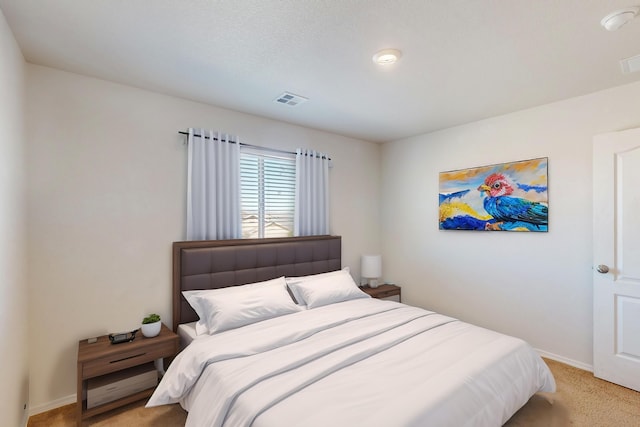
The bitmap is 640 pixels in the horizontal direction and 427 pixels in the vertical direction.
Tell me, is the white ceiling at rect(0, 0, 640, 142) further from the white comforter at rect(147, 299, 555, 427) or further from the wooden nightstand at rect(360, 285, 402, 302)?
the wooden nightstand at rect(360, 285, 402, 302)

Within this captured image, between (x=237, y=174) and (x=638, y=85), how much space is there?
11.7 ft

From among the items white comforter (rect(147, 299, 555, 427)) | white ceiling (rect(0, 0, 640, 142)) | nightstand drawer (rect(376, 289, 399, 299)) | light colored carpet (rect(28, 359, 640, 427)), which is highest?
white ceiling (rect(0, 0, 640, 142))

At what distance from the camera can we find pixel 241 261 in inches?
119

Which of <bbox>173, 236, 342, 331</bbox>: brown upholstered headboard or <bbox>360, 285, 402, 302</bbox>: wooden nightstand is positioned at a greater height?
<bbox>173, 236, 342, 331</bbox>: brown upholstered headboard

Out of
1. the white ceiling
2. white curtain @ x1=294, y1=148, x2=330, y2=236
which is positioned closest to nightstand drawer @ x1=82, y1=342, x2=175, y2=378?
white curtain @ x1=294, y1=148, x2=330, y2=236

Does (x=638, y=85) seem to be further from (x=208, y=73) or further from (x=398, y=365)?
(x=208, y=73)

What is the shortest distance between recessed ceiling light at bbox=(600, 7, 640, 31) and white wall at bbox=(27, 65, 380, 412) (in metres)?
2.98

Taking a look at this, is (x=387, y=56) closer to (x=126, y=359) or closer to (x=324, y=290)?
(x=324, y=290)

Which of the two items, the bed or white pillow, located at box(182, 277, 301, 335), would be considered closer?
the bed

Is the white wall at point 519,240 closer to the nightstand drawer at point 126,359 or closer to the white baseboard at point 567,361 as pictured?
the white baseboard at point 567,361

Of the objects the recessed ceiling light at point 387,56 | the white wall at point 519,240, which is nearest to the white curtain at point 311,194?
the white wall at point 519,240

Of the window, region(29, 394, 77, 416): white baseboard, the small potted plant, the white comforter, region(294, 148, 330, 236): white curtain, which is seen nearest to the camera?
the white comforter

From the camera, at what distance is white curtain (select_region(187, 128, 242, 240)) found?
9.37ft

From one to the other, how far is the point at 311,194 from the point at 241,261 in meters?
1.19
